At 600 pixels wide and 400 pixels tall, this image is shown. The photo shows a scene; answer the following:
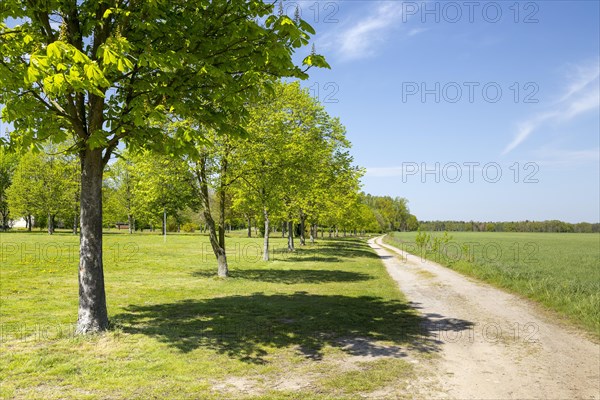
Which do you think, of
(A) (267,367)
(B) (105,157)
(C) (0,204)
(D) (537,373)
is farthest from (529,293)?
(C) (0,204)

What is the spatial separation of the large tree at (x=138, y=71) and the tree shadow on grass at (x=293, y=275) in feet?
33.7

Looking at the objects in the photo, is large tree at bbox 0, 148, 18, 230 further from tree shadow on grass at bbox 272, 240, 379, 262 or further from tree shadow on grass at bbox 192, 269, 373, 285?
tree shadow on grass at bbox 192, 269, 373, 285

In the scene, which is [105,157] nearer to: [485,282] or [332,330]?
[332,330]

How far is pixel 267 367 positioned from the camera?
705 centimetres

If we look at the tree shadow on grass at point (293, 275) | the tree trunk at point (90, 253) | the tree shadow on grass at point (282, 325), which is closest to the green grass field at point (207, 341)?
the tree shadow on grass at point (282, 325)

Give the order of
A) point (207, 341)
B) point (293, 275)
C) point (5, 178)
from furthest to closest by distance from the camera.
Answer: point (5, 178) < point (293, 275) < point (207, 341)

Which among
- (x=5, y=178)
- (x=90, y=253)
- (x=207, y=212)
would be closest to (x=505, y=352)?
(x=90, y=253)

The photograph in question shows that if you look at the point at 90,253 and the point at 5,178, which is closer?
the point at 90,253

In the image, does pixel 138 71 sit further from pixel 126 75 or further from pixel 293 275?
pixel 293 275

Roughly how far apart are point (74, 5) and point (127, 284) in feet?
37.6

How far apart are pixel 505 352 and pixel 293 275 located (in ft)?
42.1

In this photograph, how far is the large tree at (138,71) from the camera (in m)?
6.92

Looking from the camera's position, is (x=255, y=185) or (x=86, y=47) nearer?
(x=86, y=47)

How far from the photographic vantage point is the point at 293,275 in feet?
66.3
